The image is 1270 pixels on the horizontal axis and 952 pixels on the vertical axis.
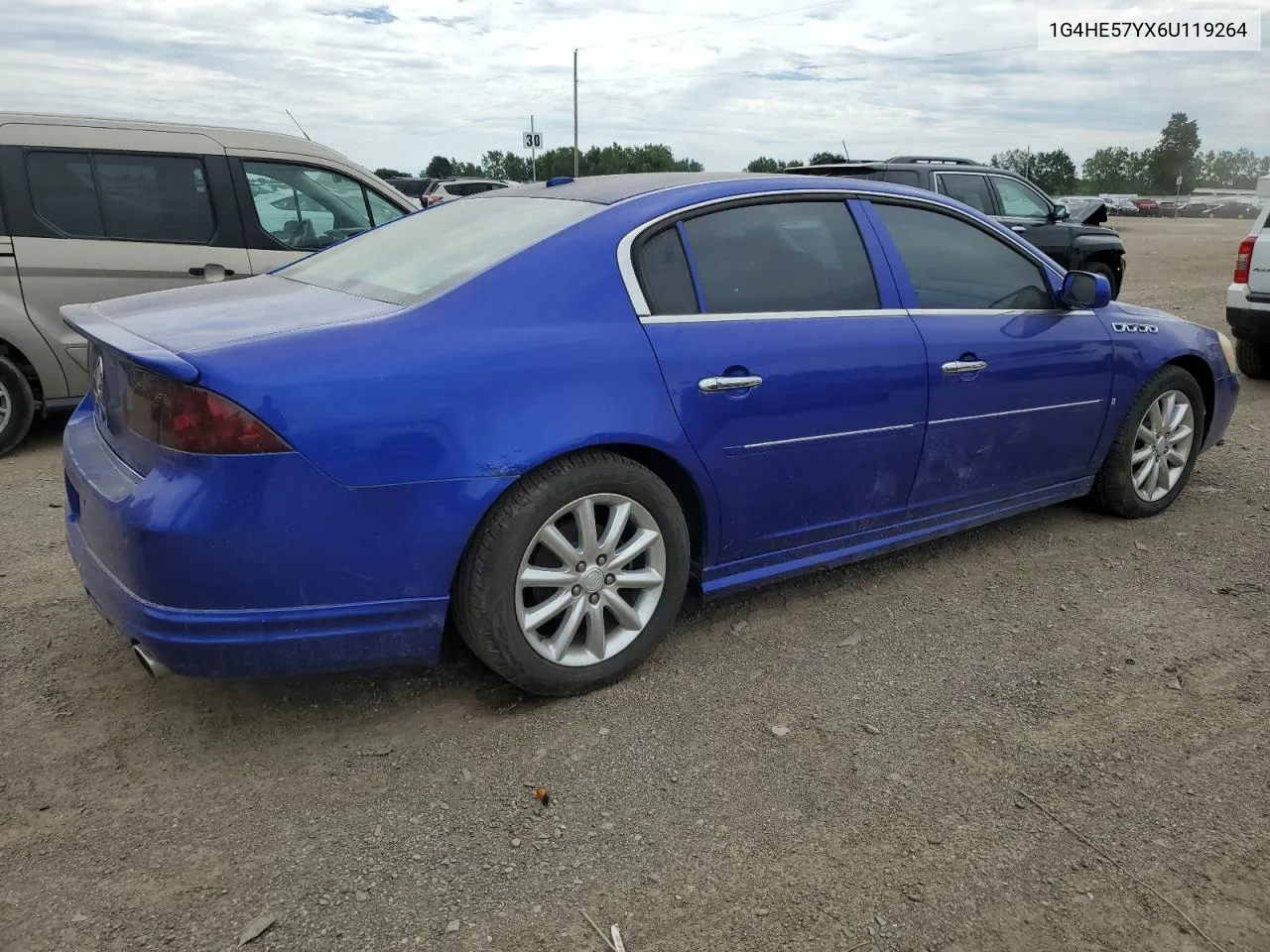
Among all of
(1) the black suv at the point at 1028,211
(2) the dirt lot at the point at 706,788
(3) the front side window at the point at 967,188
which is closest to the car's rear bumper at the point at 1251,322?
(1) the black suv at the point at 1028,211

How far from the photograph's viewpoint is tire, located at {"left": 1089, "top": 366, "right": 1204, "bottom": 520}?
452cm

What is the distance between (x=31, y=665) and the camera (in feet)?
10.7

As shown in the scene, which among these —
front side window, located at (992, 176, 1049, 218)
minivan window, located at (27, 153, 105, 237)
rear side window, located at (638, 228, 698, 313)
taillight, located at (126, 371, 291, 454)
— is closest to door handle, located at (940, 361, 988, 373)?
rear side window, located at (638, 228, 698, 313)

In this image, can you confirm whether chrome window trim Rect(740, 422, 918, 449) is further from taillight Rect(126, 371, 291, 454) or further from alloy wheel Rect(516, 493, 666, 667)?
taillight Rect(126, 371, 291, 454)

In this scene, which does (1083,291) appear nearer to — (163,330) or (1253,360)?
(163,330)

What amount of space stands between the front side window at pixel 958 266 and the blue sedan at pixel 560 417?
0.05 feet

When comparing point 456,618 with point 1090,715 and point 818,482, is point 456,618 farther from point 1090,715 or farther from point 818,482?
point 1090,715

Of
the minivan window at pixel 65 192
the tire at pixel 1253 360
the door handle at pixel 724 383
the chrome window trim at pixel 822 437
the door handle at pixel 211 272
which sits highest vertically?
the minivan window at pixel 65 192

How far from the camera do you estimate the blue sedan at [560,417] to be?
251 cm

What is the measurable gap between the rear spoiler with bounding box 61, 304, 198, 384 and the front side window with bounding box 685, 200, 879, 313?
5.10 feet

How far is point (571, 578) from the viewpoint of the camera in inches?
115

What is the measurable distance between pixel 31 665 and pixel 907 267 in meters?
3.30

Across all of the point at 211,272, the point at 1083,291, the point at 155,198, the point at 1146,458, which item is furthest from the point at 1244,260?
the point at 155,198

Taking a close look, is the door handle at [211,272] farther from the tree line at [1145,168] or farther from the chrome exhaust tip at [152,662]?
the tree line at [1145,168]
